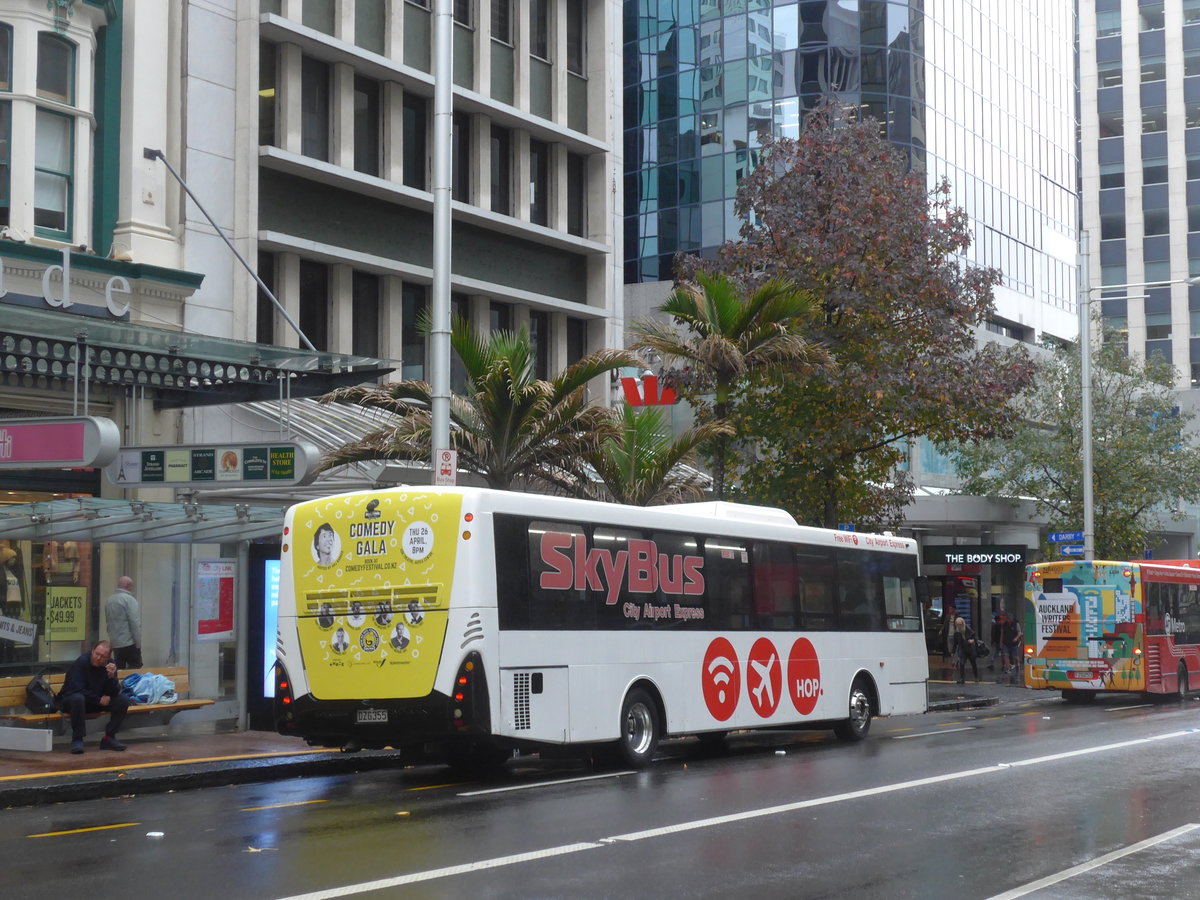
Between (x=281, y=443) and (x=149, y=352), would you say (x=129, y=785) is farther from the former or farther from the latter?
(x=149, y=352)

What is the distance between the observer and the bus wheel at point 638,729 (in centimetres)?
1702

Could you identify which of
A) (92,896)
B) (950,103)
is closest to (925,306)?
(92,896)

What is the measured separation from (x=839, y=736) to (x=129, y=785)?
10792mm

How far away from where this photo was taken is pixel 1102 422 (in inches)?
1678

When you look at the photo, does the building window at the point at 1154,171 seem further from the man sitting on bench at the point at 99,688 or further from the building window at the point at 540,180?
the man sitting on bench at the point at 99,688

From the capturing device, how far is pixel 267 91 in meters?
25.8

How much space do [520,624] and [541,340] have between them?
17.3 m

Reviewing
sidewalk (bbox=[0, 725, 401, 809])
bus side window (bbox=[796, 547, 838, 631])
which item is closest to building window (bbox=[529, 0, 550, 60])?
bus side window (bbox=[796, 547, 838, 631])

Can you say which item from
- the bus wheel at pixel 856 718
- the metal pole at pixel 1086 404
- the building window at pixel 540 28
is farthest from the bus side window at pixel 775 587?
the metal pole at pixel 1086 404

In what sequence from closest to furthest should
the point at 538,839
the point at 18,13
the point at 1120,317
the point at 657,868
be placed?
the point at 657,868 → the point at 538,839 → the point at 18,13 → the point at 1120,317

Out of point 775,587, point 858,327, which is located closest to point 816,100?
point 858,327

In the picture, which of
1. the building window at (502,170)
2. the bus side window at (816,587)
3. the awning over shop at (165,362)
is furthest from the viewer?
the building window at (502,170)

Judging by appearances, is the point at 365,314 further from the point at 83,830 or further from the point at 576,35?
the point at 83,830

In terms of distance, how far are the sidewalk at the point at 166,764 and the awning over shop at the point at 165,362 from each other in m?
A: 4.33
